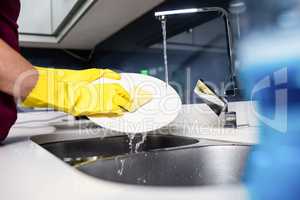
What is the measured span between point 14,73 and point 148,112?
39 centimetres

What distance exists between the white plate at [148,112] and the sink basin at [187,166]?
0.13m

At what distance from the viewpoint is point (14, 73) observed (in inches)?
24.8

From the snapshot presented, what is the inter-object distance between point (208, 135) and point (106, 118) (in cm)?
30

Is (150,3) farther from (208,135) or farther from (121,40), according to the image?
(208,135)

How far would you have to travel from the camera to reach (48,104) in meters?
0.73

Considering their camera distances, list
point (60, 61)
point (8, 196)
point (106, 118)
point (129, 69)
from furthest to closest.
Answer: point (60, 61) → point (129, 69) → point (106, 118) → point (8, 196)

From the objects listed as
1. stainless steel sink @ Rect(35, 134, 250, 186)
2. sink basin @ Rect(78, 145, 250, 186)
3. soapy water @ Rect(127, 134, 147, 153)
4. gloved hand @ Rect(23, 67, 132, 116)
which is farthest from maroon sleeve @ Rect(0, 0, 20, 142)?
soapy water @ Rect(127, 134, 147, 153)

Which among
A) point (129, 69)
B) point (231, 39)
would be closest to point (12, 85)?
point (231, 39)

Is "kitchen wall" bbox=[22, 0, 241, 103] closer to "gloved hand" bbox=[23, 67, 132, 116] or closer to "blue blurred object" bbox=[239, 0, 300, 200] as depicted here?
"blue blurred object" bbox=[239, 0, 300, 200]

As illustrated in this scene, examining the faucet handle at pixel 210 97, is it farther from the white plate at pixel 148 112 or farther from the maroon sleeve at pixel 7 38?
the maroon sleeve at pixel 7 38

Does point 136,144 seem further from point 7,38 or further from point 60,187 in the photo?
point 60,187

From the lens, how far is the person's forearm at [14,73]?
623 millimetres

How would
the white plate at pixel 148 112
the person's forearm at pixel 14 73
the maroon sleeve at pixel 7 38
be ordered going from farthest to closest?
the white plate at pixel 148 112
the maroon sleeve at pixel 7 38
the person's forearm at pixel 14 73

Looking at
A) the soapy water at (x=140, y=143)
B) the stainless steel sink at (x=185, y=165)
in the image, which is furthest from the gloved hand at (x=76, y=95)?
the soapy water at (x=140, y=143)
